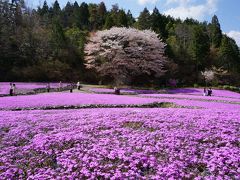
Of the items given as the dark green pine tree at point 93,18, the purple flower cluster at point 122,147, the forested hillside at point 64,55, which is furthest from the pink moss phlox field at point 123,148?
the dark green pine tree at point 93,18

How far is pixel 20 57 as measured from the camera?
72250mm

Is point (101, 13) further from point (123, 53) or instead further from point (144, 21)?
point (123, 53)

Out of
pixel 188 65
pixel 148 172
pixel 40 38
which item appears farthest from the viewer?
pixel 188 65

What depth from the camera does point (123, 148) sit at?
11.9 metres

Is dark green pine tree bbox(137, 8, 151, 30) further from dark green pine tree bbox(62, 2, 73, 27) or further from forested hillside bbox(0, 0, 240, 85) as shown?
dark green pine tree bbox(62, 2, 73, 27)

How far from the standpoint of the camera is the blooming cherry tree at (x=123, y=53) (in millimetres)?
63688

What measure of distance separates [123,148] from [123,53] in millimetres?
52457

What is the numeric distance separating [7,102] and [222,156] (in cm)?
2413

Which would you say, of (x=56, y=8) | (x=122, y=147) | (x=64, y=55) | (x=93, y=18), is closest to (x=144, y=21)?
(x=64, y=55)

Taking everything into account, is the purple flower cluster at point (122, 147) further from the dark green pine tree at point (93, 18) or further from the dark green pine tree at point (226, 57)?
the dark green pine tree at point (93, 18)

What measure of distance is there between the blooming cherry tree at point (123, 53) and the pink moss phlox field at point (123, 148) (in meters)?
46.5

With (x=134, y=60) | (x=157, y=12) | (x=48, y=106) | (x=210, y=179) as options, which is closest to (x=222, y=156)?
(x=210, y=179)

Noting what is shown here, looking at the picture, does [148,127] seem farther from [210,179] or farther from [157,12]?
[157,12]

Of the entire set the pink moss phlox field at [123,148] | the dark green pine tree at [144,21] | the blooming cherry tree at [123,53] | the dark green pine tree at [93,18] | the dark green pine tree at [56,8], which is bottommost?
the pink moss phlox field at [123,148]
